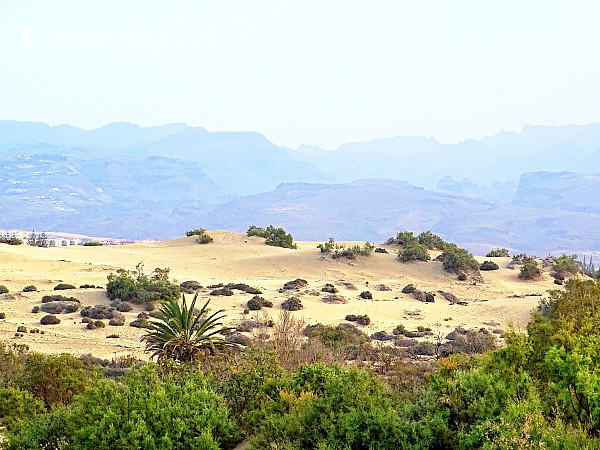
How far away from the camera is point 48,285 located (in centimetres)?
2956

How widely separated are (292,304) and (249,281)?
8984mm

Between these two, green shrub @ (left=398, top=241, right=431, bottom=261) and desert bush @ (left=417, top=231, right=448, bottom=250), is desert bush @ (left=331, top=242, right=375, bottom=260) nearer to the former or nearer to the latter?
green shrub @ (left=398, top=241, right=431, bottom=261)

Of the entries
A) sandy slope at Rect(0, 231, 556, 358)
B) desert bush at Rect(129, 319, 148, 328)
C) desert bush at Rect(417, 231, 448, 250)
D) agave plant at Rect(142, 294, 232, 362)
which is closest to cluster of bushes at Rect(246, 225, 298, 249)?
sandy slope at Rect(0, 231, 556, 358)

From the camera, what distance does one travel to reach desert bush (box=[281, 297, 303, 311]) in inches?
1040

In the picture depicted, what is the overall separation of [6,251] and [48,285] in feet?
41.4

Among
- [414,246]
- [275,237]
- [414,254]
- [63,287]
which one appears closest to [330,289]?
[414,254]

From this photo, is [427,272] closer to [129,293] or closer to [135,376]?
[129,293]

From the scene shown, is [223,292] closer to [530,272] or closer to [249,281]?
[249,281]

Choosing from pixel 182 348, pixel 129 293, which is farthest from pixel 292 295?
pixel 182 348

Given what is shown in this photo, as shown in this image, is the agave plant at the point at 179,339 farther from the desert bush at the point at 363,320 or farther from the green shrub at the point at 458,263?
the green shrub at the point at 458,263

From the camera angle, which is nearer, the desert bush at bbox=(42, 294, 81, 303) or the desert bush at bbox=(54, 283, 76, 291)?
the desert bush at bbox=(42, 294, 81, 303)

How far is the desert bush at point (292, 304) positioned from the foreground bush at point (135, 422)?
17479mm

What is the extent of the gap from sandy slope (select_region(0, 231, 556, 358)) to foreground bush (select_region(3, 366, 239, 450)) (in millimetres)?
9614

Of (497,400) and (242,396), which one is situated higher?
(497,400)
